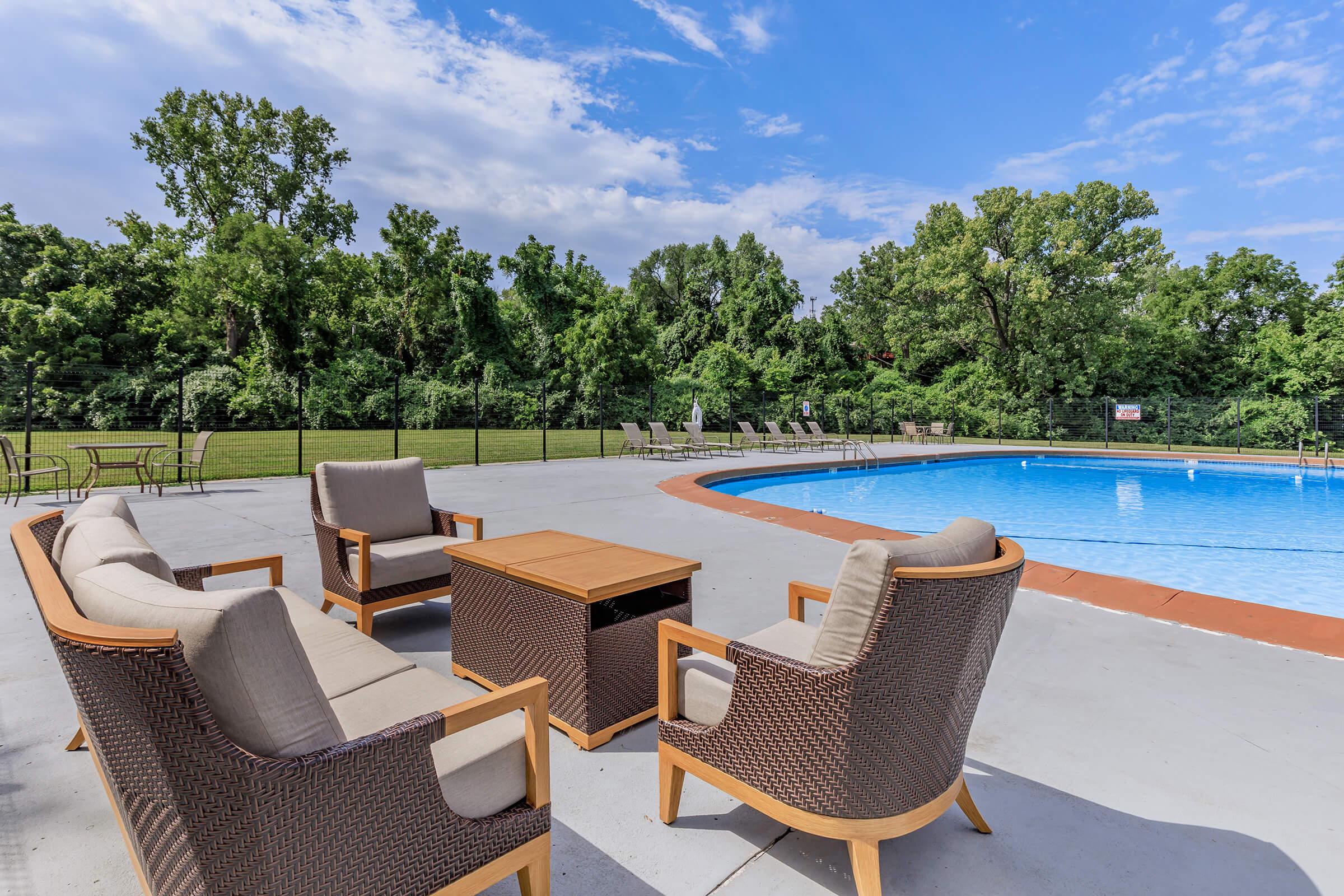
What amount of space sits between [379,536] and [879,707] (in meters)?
3.07

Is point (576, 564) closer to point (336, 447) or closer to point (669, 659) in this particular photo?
point (669, 659)

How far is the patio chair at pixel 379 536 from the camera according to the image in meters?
3.17

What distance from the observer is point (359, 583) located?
10.2ft

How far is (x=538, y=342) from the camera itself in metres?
27.8

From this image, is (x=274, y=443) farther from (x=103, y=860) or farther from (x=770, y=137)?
(x=770, y=137)

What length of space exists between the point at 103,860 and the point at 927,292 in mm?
35007

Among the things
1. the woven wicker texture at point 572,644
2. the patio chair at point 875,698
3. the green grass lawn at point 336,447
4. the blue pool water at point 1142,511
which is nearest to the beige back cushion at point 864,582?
the patio chair at point 875,698

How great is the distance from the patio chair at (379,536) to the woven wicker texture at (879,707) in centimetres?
176

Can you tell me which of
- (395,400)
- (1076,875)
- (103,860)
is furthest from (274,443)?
(1076,875)

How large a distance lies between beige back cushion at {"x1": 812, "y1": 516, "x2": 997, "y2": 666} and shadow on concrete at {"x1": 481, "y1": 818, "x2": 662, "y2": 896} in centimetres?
71

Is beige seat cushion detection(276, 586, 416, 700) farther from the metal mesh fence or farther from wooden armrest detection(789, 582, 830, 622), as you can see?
the metal mesh fence

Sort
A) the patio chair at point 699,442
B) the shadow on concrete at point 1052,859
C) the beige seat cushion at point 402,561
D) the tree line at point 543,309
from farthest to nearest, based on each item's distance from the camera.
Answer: the tree line at point 543,309, the patio chair at point 699,442, the beige seat cushion at point 402,561, the shadow on concrete at point 1052,859

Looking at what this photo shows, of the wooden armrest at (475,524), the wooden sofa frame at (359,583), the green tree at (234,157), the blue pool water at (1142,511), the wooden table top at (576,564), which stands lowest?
the blue pool water at (1142,511)

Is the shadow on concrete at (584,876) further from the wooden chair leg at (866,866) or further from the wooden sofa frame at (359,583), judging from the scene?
the wooden sofa frame at (359,583)
